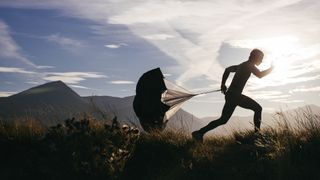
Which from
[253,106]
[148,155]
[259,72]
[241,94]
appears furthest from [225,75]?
[148,155]

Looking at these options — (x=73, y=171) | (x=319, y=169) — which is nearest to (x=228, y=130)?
(x=319, y=169)

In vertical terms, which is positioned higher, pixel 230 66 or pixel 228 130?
pixel 230 66

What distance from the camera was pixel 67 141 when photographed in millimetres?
8414

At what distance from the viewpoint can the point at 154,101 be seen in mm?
12148

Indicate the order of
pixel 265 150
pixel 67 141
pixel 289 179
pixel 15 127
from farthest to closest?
pixel 15 127 < pixel 265 150 < pixel 67 141 < pixel 289 179

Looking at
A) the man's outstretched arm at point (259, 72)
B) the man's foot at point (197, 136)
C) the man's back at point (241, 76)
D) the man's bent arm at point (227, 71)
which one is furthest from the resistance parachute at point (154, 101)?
the man's outstretched arm at point (259, 72)

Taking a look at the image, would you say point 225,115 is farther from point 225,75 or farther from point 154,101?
point 154,101

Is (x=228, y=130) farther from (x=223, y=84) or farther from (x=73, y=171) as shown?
(x=73, y=171)

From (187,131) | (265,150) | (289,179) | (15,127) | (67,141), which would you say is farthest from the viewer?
(187,131)

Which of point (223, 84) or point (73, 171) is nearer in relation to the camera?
point (73, 171)

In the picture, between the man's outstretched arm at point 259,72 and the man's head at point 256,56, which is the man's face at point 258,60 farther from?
the man's outstretched arm at point 259,72

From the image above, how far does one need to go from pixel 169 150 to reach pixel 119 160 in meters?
1.39

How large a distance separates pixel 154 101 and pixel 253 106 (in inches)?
102

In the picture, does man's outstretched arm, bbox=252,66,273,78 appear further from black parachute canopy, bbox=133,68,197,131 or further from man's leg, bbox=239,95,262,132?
black parachute canopy, bbox=133,68,197,131
